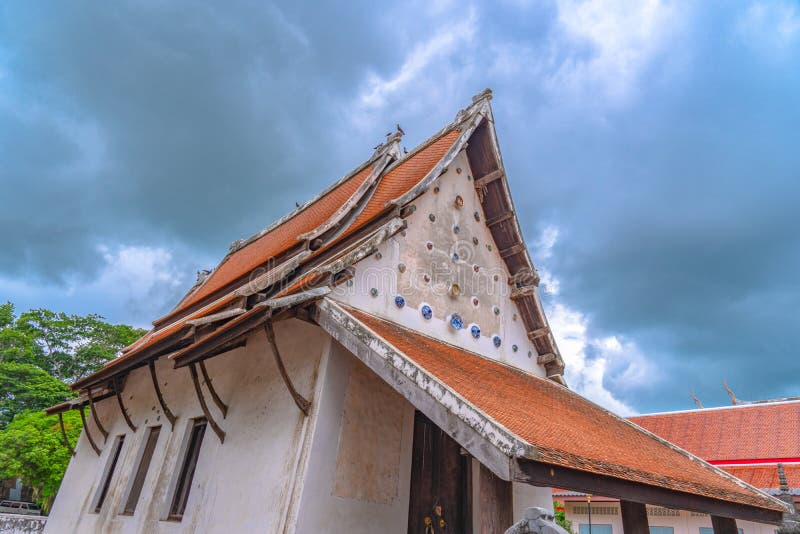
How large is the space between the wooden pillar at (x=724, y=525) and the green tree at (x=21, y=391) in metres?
31.1

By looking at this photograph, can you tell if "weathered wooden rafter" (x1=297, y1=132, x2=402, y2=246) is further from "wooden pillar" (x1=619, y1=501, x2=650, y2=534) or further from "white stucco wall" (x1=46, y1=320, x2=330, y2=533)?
"wooden pillar" (x1=619, y1=501, x2=650, y2=534)

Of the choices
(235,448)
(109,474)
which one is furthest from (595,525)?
(235,448)

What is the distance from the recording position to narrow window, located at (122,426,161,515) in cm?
809

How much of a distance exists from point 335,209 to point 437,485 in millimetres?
5575

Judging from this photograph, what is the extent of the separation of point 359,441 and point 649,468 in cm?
286

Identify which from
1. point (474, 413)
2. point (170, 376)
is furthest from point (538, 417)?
point (170, 376)

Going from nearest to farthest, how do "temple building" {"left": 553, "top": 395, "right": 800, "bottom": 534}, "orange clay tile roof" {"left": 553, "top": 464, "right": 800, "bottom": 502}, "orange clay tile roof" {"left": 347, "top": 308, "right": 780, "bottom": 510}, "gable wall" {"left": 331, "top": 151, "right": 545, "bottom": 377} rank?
"orange clay tile roof" {"left": 347, "top": 308, "right": 780, "bottom": 510}, "gable wall" {"left": 331, "top": 151, "right": 545, "bottom": 377}, "orange clay tile roof" {"left": 553, "top": 464, "right": 800, "bottom": 502}, "temple building" {"left": 553, "top": 395, "right": 800, "bottom": 534}

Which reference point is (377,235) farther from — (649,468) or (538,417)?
(649,468)

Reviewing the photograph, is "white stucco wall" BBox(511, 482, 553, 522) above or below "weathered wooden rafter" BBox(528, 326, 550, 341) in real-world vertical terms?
below

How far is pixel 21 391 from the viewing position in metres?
27.0

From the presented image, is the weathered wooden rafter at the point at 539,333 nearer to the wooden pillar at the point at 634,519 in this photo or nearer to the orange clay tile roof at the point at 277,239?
the wooden pillar at the point at 634,519

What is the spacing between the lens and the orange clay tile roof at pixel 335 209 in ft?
26.1

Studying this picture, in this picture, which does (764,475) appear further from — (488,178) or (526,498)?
(488,178)

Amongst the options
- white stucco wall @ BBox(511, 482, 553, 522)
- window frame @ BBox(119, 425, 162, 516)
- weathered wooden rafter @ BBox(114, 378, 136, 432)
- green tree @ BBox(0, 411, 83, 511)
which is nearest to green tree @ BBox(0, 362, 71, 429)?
green tree @ BBox(0, 411, 83, 511)
